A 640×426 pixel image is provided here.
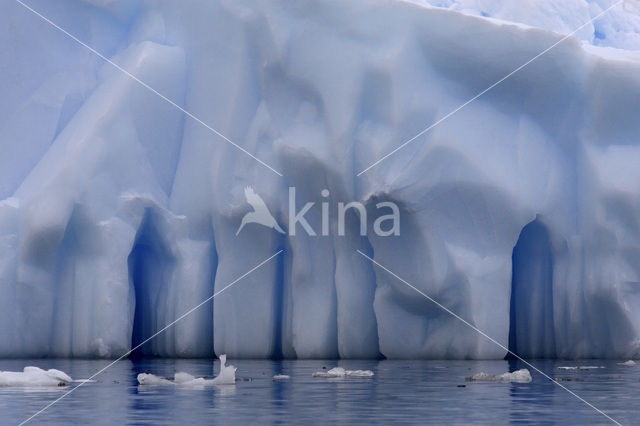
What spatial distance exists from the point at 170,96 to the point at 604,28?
31.6ft

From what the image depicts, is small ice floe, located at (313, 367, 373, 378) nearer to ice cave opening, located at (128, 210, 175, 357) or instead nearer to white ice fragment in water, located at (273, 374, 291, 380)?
white ice fragment in water, located at (273, 374, 291, 380)

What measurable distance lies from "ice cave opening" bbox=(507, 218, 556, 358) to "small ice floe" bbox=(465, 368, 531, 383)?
5331 millimetres

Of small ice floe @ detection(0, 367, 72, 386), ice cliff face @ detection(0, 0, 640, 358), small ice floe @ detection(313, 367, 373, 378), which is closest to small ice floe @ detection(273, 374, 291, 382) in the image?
small ice floe @ detection(313, 367, 373, 378)

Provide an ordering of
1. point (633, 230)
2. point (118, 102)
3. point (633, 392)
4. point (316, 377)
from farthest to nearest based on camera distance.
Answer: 1. point (118, 102)
2. point (633, 230)
3. point (316, 377)
4. point (633, 392)

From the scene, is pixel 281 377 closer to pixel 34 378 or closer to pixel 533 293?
pixel 34 378

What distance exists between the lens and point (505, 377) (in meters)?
10.6

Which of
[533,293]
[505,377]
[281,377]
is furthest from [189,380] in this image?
[533,293]

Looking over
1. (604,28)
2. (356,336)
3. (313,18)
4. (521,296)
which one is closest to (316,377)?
(356,336)

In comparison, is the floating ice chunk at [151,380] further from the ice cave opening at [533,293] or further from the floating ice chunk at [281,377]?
the ice cave opening at [533,293]

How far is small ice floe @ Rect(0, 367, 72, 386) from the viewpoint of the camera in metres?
9.97

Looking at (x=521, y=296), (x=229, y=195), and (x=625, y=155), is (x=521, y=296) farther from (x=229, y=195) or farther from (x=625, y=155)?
(x=229, y=195)

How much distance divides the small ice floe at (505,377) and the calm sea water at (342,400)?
0.43 ft

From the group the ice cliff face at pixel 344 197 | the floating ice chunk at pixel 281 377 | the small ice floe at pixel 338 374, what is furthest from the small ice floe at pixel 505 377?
the ice cliff face at pixel 344 197

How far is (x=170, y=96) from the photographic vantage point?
17.0 meters
